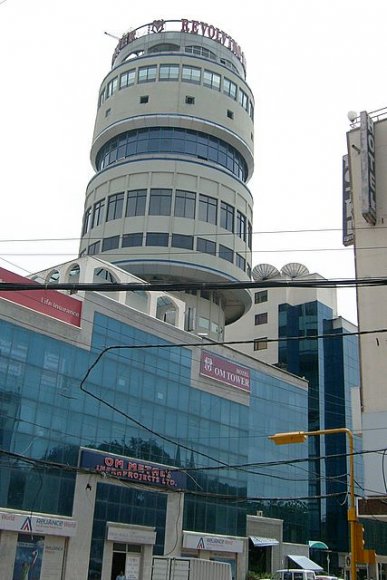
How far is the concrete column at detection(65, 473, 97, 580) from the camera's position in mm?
37188

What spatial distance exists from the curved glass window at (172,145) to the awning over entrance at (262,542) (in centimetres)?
3074

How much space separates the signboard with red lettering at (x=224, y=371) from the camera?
49.3 meters

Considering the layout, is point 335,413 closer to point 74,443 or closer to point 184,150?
point 184,150

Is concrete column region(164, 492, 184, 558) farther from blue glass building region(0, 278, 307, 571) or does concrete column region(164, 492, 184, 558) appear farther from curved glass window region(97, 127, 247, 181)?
curved glass window region(97, 127, 247, 181)

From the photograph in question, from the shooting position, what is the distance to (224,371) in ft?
168

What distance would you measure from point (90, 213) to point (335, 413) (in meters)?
40.3

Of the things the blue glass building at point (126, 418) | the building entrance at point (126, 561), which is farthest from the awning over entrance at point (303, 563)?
the building entrance at point (126, 561)

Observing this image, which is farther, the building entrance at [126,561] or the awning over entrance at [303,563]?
the awning over entrance at [303,563]

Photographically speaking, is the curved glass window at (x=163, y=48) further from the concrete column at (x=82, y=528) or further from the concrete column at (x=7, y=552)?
the concrete column at (x=7, y=552)

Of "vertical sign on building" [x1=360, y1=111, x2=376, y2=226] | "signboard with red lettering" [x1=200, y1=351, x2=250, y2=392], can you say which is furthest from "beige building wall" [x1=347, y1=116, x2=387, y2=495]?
"signboard with red lettering" [x1=200, y1=351, x2=250, y2=392]

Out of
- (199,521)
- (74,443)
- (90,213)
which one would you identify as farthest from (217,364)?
(90,213)

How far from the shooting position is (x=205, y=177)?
58562 millimetres

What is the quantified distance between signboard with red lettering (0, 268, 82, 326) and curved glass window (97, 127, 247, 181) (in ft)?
73.6

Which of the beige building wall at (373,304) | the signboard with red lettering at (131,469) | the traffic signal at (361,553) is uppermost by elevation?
the beige building wall at (373,304)
